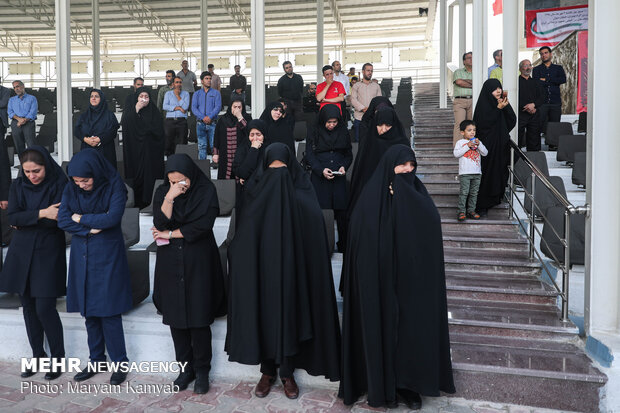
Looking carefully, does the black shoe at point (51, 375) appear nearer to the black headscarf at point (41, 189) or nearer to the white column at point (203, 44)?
the black headscarf at point (41, 189)

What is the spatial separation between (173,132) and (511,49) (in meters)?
4.14

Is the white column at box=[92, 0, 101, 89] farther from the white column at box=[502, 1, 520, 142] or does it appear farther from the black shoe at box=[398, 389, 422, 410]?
the black shoe at box=[398, 389, 422, 410]

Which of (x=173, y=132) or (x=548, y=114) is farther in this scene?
→ (x=548, y=114)

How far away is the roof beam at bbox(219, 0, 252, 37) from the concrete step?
1502 centimetres

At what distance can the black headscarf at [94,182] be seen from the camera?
3172 mm

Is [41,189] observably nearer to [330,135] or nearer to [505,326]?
[330,135]

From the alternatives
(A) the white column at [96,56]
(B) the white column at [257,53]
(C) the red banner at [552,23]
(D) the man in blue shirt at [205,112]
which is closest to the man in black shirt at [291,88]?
(D) the man in blue shirt at [205,112]

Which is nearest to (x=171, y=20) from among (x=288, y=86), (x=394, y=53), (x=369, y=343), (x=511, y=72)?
(x=394, y=53)

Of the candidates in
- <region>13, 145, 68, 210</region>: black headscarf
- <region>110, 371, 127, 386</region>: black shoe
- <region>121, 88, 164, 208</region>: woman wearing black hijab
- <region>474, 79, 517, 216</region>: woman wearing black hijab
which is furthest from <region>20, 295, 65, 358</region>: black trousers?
<region>474, 79, 517, 216</region>: woman wearing black hijab

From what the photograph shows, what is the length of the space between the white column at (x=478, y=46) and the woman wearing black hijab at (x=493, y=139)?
1.44m

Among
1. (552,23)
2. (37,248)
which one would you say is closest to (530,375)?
(37,248)

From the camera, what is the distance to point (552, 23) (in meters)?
11.8

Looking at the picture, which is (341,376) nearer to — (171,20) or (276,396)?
(276,396)

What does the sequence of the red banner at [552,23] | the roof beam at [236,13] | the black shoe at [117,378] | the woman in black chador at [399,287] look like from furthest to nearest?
the roof beam at [236,13]
the red banner at [552,23]
the black shoe at [117,378]
the woman in black chador at [399,287]
